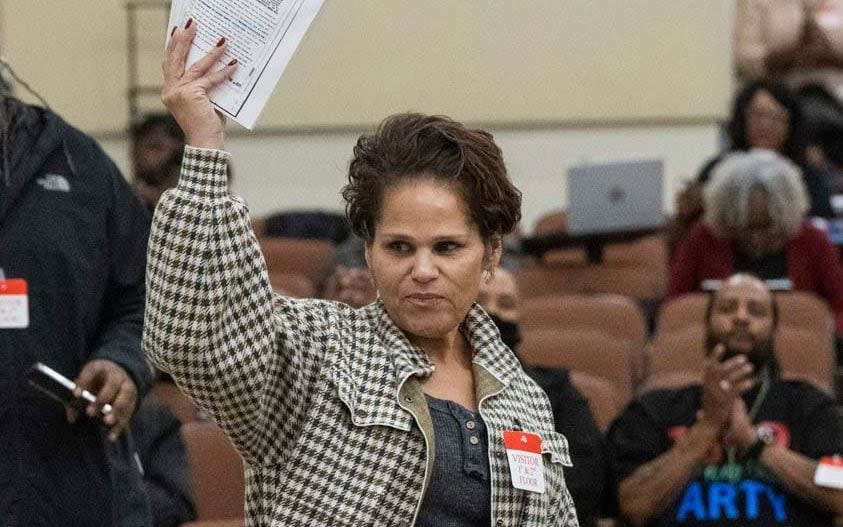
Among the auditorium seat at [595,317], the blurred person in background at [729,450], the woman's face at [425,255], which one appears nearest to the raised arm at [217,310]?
the woman's face at [425,255]

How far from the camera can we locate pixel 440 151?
1.96 metres

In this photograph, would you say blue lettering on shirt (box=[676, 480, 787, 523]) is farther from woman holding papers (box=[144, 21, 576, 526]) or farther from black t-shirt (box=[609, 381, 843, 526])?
woman holding papers (box=[144, 21, 576, 526])

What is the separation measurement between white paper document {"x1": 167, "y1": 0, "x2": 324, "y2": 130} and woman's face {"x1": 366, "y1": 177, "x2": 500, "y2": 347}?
0.66 feet

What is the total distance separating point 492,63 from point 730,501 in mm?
4748

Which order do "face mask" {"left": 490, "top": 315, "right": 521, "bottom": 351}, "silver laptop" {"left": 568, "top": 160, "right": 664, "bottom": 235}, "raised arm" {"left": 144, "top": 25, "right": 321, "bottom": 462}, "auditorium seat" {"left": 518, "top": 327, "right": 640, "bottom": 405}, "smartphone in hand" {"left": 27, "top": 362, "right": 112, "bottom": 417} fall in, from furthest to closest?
1. "silver laptop" {"left": 568, "top": 160, "right": 664, "bottom": 235}
2. "auditorium seat" {"left": 518, "top": 327, "right": 640, "bottom": 405}
3. "face mask" {"left": 490, "top": 315, "right": 521, "bottom": 351}
4. "smartphone in hand" {"left": 27, "top": 362, "right": 112, "bottom": 417}
5. "raised arm" {"left": 144, "top": 25, "right": 321, "bottom": 462}

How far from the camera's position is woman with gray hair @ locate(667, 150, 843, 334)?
5.89 m

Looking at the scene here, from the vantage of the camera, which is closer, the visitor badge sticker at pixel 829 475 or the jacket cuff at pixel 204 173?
the jacket cuff at pixel 204 173

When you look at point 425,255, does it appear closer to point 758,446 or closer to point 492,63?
point 758,446

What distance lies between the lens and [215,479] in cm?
420

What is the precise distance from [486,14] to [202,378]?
685cm

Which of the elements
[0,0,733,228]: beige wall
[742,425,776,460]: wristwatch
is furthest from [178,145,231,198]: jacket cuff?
[0,0,733,228]: beige wall

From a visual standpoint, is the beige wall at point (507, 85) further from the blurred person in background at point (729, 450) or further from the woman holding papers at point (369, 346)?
the woman holding papers at point (369, 346)

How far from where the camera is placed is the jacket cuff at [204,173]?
1770 millimetres

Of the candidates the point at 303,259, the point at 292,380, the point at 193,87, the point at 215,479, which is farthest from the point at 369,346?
the point at 303,259
